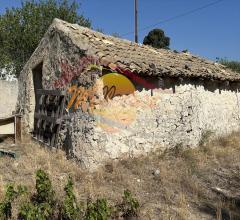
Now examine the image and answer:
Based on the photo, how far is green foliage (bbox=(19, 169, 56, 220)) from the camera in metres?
4.83

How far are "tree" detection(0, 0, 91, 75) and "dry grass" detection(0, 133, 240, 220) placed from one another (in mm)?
13253

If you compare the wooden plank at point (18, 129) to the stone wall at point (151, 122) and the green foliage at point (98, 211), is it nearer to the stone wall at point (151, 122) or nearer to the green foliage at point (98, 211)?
the stone wall at point (151, 122)

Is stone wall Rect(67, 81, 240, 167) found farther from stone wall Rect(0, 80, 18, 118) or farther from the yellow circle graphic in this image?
stone wall Rect(0, 80, 18, 118)

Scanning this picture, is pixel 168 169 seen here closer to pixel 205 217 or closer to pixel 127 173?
pixel 127 173

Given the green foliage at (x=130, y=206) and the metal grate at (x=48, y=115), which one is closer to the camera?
the green foliage at (x=130, y=206)

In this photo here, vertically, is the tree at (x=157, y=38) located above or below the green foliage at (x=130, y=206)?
above

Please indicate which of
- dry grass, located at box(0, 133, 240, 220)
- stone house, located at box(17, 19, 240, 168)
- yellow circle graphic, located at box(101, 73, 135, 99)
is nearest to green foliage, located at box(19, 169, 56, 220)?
dry grass, located at box(0, 133, 240, 220)

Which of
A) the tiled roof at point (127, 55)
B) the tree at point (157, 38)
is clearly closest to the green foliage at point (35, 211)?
the tiled roof at point (127, 55)

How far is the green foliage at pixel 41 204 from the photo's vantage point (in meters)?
4.83

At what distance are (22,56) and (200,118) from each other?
14.5 metres

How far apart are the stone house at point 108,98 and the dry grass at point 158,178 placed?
0.38 metres

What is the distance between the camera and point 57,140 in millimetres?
9492

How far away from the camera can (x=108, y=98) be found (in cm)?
847

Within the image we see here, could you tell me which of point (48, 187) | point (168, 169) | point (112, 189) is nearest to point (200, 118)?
point (168, 169)
